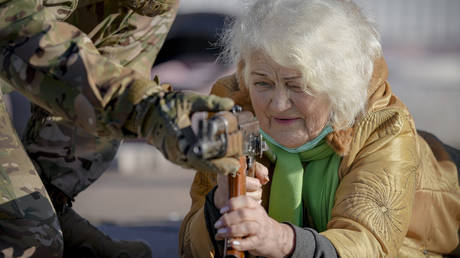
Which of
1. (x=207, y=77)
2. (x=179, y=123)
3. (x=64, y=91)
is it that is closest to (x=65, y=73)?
(x=64, y=91)

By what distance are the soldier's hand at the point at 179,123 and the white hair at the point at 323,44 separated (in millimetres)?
600

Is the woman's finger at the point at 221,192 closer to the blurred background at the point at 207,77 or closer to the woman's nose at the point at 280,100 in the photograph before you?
the woman's nose at the point at 280,100

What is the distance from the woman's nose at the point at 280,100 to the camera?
6.93 ft

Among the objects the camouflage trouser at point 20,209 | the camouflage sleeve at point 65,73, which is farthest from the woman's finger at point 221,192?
the camouflage trouser at point 20,209

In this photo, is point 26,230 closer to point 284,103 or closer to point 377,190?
point 284,103

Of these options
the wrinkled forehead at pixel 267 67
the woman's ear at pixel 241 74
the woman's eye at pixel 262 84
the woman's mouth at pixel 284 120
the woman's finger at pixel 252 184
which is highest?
the wrinkled forehead at pixel 267 67

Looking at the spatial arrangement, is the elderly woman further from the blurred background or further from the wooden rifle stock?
the blurred background

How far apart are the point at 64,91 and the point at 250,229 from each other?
611 millimetres

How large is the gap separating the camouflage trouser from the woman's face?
0.78m

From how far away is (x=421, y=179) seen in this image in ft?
8.05

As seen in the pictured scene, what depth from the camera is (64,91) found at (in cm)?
166

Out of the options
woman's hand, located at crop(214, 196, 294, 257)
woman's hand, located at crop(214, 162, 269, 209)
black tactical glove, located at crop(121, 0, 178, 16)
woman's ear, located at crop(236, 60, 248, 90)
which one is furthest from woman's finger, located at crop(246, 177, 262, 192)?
black tactical glove, located at crop(121, 0, 178, 16)

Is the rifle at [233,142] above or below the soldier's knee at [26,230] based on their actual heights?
above

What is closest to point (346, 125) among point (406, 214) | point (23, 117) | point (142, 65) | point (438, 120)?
point (406, 214)
